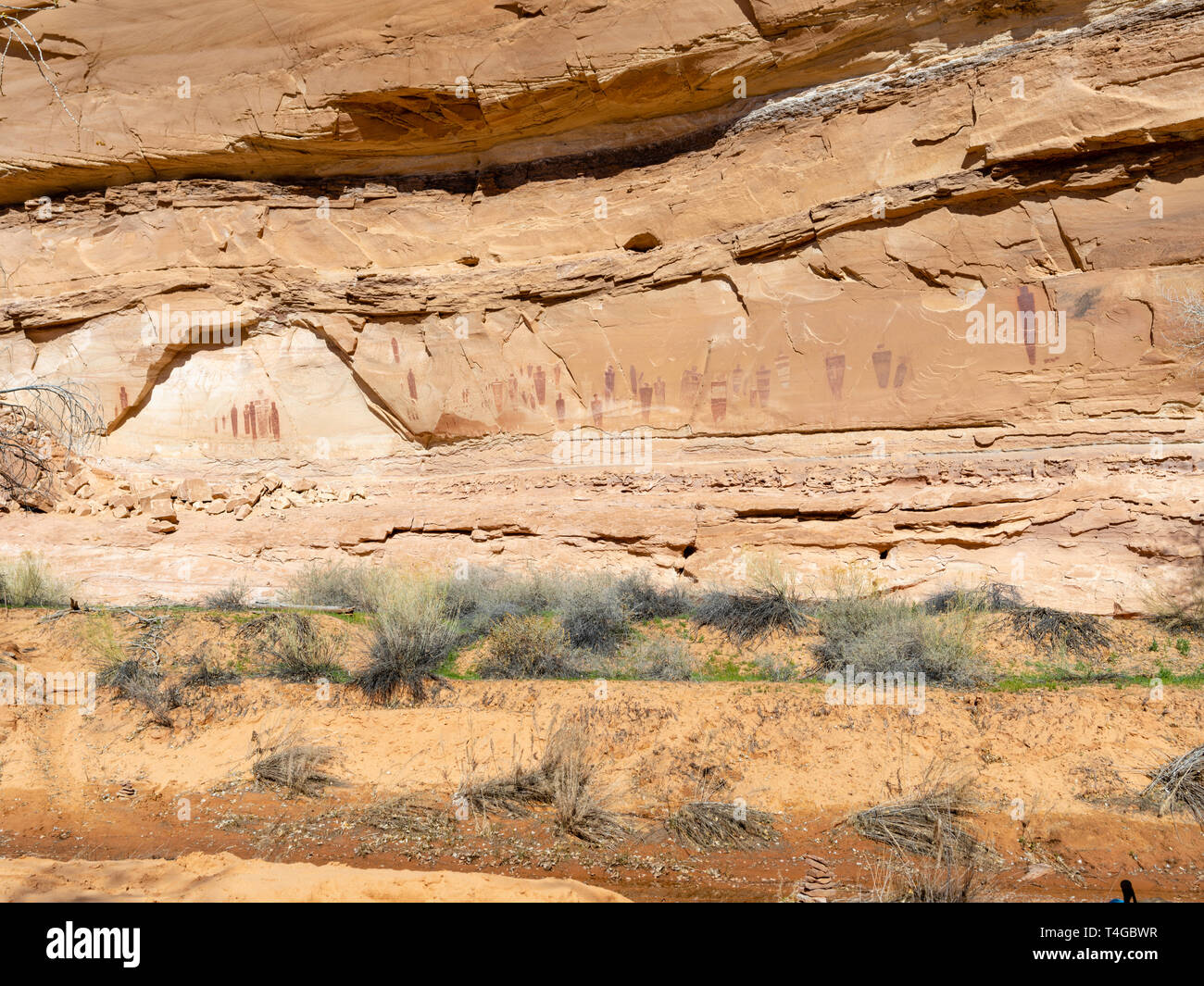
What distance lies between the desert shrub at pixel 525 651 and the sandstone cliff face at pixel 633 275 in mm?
2884

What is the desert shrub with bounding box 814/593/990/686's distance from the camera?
291 inches

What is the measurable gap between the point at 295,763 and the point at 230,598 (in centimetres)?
473

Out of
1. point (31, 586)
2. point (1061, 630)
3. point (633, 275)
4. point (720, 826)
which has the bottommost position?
point (720, 826)

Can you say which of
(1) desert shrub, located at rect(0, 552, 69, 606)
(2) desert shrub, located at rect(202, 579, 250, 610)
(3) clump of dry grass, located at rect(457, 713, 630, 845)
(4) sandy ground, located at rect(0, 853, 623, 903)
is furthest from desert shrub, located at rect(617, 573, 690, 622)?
(1) desert shrub, located at rect(0, 552, 69, 606)

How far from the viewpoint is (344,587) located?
1049 cm

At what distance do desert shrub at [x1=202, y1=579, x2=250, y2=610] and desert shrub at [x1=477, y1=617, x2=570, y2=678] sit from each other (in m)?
3.78

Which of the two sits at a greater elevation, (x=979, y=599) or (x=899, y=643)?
(x=979, y=599)

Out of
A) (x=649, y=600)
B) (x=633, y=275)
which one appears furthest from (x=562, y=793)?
(x=633, y=275)

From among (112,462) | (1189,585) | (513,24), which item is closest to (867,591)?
(1189,585)

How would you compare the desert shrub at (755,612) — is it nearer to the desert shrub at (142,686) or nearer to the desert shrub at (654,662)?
the desert shrub at (654,662)

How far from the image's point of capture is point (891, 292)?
1075 cm

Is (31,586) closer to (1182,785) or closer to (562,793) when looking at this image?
(562,793)

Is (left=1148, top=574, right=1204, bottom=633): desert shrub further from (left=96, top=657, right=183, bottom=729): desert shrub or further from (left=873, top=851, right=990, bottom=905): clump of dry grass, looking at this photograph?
(left=96, top=657, right=183, bottom=729): desert shrub

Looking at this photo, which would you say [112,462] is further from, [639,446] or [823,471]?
[823,471]
